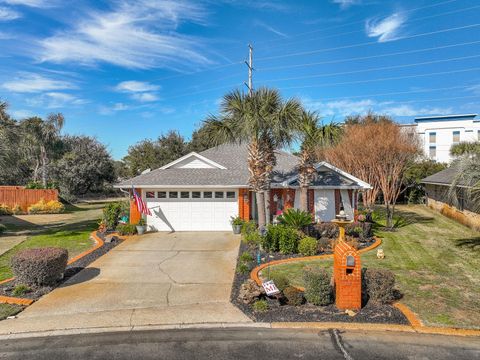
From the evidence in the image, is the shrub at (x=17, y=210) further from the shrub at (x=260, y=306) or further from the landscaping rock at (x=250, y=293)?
the shrub at (x=260, y=306)

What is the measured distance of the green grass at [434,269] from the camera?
8.10 metres

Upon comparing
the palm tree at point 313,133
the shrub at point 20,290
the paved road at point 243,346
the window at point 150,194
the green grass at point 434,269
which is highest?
the palm tree at point 313,133

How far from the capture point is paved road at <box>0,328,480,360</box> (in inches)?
249

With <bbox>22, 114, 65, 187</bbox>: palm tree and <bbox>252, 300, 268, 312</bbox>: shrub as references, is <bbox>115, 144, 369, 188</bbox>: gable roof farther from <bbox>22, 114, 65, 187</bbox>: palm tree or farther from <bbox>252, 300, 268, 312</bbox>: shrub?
<bbox>22, 114, 65, 187</bbox>: palm tree

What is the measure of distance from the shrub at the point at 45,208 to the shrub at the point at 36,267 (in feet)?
71.6

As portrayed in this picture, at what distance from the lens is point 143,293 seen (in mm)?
9539

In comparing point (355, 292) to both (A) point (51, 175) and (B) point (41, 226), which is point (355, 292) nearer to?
(B) point (41, 226)

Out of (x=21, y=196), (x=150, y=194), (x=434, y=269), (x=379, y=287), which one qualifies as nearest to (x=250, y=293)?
(x=379, y=287)

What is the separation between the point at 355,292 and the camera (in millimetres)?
8086

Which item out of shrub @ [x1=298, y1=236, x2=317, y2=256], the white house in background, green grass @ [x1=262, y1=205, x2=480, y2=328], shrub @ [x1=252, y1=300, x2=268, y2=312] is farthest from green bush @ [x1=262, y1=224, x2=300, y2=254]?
the white house in background

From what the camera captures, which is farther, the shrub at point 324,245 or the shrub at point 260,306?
the shrub at point 324,245

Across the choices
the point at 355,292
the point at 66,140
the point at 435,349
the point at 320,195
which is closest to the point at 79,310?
the point at 355,292

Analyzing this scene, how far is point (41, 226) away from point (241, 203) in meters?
13.2

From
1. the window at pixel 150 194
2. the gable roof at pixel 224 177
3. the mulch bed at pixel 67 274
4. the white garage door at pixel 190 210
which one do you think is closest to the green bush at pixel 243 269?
the mulch bed at pixel 67 274
